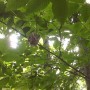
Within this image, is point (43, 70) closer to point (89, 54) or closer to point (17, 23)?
point (89, 54)

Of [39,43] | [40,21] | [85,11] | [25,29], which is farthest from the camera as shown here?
[39,43]

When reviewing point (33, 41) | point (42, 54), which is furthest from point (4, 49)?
point (42, 54)

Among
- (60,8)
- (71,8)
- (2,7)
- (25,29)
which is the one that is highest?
(25,29)

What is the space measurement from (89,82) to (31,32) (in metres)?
1.18

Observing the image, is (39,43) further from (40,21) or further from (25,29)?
(40,21)

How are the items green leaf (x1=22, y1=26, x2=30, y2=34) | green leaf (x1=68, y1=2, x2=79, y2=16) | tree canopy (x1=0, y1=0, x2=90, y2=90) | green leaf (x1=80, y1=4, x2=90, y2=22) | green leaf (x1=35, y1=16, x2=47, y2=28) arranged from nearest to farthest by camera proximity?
green leaf (x1=68, y1=2, x2=79, y2=16)
green leaf (x1=80, y1=4, x2=90, y2=22)
tree canopy (x1=0, y1=0, x2=90, y2=90)
green leaf (x1=35, y1=16, x2=47, y2=28)
green leaf (x1=22, y1=26, x2=30, y2=34)

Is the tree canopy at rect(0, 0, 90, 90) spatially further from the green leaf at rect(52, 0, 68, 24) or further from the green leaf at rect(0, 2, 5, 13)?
the green leaf at rect(52, 0, 68, 24)

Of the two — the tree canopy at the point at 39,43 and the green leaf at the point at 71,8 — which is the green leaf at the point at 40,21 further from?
the green leaf at the point at 71,8

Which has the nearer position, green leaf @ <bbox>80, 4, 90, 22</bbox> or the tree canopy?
green leaf @ <bbox>80, 4, 90, 22</bbox>

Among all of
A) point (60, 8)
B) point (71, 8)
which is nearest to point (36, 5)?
point (60, 8)

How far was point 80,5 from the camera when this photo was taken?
4.69ft

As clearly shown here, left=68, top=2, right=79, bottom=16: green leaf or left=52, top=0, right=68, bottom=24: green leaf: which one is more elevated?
left=68, top=2, right=79, bottom=16: green leaf

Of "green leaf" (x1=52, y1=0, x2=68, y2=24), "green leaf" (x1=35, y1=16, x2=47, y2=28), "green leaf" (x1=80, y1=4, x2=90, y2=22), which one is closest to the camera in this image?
"green leaf" (x1=52, y1=0, x2=68, y2=24)

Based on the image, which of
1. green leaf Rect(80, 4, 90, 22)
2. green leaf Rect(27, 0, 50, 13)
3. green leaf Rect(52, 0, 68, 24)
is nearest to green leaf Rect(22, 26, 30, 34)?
green leaf Rect(80, 4, 90, 22)
